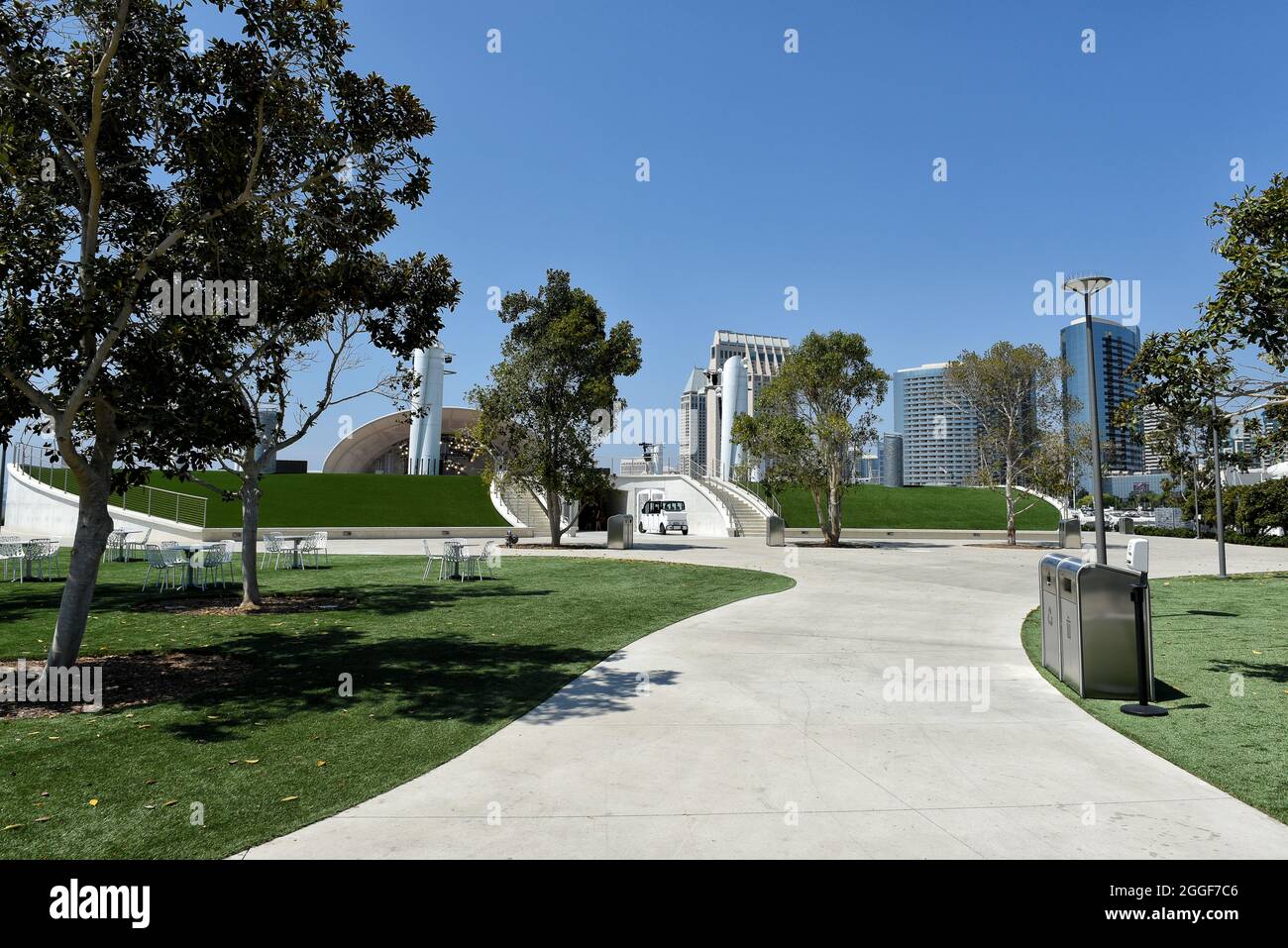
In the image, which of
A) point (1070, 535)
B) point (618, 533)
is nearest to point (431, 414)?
point (618, 533)

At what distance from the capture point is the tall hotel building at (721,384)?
86.4 meters

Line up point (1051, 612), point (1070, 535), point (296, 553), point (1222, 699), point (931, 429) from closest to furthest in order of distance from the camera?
point (1222, 699)
point (1051, 612)
point (296, 553)
point (1070, 535)
point (931, 429)

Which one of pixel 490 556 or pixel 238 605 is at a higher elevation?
pixel 490 556

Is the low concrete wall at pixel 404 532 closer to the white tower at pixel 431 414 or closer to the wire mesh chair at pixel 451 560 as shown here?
the wire mesh chair at pixel 451 560

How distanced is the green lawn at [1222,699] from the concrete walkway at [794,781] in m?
0.24

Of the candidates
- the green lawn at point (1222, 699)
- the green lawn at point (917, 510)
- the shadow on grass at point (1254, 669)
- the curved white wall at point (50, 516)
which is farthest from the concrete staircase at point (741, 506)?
the shadow on grass at point (1254, 669)

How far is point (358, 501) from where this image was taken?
37125mm

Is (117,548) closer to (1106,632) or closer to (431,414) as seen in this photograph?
(1106,632)

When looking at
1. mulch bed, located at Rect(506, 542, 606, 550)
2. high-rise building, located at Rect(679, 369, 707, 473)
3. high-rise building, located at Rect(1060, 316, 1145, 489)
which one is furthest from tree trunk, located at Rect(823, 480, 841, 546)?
high-rise building, located at Rect(679, 369, 707, 473)

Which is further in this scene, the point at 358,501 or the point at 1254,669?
the point at 358,501

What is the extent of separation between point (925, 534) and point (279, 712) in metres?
37.5

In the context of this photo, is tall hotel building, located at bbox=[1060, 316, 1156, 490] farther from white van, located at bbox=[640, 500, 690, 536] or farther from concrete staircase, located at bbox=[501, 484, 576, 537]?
concrete staircase, located at bbox=[501, 484, 576, 537]

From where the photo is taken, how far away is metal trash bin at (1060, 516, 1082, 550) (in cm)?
3196
